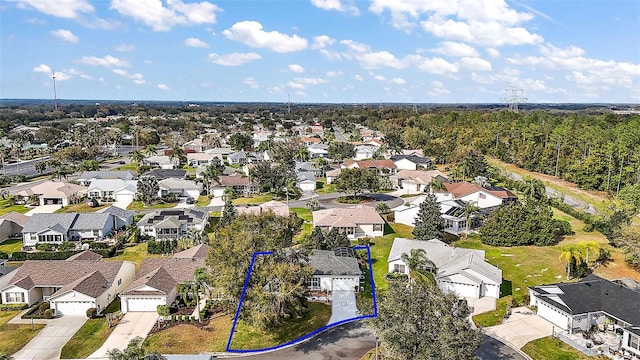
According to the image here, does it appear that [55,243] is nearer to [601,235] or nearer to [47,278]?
[47,278]

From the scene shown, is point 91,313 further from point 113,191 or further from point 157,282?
point 113,191

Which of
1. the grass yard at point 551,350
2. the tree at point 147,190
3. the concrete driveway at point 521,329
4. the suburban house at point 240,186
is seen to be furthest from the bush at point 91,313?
the suburban house at point 240,186

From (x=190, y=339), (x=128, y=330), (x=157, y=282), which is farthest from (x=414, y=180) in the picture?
(x=128, y=330)

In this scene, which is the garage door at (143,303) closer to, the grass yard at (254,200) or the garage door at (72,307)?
the garage door at (72,307)

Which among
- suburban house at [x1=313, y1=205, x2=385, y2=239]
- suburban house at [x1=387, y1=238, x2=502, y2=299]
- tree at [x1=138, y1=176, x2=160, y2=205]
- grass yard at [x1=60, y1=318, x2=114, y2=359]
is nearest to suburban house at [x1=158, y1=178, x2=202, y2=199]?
tree at [x1=138, y1=176, x2=160, y2=205]

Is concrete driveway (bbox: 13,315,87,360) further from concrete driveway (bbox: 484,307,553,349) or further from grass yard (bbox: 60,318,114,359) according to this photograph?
concrete driveway (bbox: 484,307,553,349)

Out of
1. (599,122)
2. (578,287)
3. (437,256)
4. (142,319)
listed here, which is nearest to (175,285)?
(142,319)
